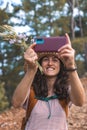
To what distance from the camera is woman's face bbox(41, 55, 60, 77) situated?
2914mm

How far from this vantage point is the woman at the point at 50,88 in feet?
8.82

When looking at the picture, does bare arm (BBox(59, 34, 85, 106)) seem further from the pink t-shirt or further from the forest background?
the forest background

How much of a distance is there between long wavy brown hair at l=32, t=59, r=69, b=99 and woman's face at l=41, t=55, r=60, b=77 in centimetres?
4

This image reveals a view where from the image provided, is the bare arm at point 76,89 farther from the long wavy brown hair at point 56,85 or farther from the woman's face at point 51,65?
the woman's face at point 51,65

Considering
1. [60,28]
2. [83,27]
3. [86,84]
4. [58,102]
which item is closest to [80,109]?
[86,84]

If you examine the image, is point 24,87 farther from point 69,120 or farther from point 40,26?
point 40,26

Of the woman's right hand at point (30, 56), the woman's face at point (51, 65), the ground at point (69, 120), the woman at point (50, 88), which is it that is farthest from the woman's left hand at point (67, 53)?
the ground at point (69, 120)

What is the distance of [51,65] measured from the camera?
2.92m

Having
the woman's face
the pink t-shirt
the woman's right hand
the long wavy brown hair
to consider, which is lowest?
the pink t-shirt

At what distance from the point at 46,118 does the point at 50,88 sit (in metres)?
0.23

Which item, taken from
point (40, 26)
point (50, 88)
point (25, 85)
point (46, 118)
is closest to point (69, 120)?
point (50, 88)

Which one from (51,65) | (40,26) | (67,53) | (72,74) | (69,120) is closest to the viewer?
(67,53)

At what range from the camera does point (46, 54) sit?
9.55ft

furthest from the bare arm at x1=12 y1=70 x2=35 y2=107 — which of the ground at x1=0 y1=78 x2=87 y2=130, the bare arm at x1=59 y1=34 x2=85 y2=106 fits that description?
the ground at x1=0 y1=78 x2=87 y2=130
